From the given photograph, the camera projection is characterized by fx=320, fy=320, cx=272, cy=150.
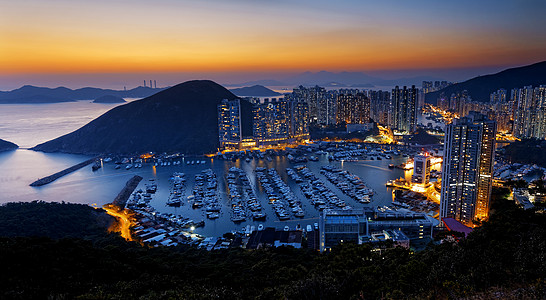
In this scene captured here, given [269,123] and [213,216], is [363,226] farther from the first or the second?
[269,123]

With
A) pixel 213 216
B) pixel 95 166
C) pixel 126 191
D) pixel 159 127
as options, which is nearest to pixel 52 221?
pixel 213 216

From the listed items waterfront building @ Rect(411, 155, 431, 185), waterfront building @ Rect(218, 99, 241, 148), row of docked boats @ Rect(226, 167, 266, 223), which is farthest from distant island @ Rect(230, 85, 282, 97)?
waterfront building @ Rect(411, 155, 431, 185)

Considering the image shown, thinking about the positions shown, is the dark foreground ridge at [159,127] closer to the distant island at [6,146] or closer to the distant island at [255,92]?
the distant island at [6,146]

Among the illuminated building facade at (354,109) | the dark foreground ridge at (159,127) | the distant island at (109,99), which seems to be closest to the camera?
the dark foreground ridge at (159,127)

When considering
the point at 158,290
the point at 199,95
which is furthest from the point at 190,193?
the point at 199,95

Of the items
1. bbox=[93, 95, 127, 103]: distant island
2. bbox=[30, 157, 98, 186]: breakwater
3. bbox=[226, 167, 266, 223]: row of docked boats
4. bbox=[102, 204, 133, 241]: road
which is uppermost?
bbox=[93, 95, 127, 103]: distant island

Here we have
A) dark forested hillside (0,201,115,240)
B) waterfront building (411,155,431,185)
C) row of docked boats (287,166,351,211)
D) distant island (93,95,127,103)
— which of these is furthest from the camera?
distant island (93,95,127,103)

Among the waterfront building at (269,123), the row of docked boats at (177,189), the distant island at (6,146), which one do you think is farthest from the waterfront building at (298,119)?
the distant island at (6,146)

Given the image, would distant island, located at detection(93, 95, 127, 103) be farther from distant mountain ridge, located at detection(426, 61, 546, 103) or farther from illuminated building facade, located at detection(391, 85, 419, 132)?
distant mountain ridge, located at detection(426, 61, 546, 103)
